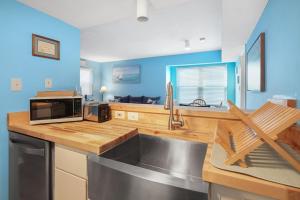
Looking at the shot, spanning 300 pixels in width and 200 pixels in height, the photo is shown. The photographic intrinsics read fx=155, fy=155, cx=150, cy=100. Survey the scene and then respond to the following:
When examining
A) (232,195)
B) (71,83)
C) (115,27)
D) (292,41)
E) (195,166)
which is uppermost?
(115,27)

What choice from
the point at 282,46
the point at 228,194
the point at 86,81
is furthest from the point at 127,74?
the point at 228,194

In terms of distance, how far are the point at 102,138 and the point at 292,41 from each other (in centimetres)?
138

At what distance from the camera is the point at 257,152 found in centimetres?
63

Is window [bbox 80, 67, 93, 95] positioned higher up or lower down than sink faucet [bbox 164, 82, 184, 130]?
higher up

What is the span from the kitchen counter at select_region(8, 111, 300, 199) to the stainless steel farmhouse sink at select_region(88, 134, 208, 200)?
0.04 meters

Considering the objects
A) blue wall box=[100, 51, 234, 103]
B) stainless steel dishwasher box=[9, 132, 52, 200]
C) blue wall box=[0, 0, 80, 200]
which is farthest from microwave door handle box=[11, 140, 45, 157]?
blue wall box=[100, 51, 234, 103]

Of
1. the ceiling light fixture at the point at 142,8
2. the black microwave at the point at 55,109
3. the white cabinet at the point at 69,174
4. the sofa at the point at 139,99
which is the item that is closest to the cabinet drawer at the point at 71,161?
the white cabinet at the point at 69,174

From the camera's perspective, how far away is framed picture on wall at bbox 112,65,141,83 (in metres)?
5.72

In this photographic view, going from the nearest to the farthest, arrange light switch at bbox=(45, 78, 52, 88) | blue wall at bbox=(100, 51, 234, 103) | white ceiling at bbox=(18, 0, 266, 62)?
1. white ceiling at bbox=(18, 0, 266, 62)
2. light switch at bbox=(45, 78, 52, 88)
3. blue wall at bbox=(100, 51, 234, 103)

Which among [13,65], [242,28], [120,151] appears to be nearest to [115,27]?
[13,65]

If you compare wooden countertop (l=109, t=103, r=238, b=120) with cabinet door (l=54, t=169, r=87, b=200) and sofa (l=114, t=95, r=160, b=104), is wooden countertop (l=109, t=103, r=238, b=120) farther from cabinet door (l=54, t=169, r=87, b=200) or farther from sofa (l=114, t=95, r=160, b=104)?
sofa (l=114, t=95, r=160, b=104)

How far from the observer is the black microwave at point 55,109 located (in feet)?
4.32

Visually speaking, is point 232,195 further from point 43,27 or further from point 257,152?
point 43,27

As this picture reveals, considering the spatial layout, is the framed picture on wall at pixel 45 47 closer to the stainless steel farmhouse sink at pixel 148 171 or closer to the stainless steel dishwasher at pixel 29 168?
the stainless steel dishwasher at pixel 29 168
